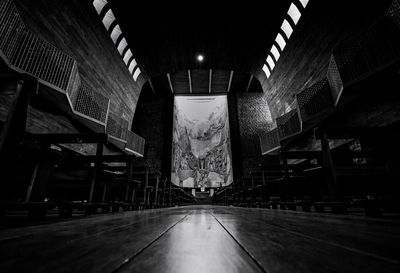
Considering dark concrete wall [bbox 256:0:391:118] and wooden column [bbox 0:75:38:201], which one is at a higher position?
dark concrete wall [bbox 256:0:391:118]

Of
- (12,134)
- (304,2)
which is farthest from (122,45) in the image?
(12,134)

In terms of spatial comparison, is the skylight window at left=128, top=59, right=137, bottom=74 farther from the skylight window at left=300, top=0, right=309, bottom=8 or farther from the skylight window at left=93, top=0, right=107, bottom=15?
the skylight window at left=300, top=0, right=309, bottom=8

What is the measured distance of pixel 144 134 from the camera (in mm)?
13883

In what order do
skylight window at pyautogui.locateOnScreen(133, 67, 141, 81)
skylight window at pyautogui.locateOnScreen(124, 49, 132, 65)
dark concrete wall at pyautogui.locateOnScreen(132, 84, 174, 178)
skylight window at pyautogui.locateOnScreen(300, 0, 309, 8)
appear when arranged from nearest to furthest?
skylight window at pyautogui.locateOnScreen(300, 0, 309, 8), skylight window at pyautogui.locateOnScreen(124, 49, 132, 65), skylight window at pyautogui.locateOnScreen(133, 67, 141, 81), dark concrete wall at pyautogui.locateOnScreen(132, 84, 174, 178)

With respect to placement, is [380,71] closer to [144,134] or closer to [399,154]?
[399,154]

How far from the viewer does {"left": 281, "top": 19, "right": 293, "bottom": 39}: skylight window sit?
29.1 feet

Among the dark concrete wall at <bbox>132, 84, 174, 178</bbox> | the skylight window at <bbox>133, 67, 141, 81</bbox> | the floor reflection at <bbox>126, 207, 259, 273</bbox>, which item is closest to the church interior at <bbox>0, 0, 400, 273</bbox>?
the floor reflection at <bbox>126, 207, 259, 273</bbox>

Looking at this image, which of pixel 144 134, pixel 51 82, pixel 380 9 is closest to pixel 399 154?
pixel 380 9

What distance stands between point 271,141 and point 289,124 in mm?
1971

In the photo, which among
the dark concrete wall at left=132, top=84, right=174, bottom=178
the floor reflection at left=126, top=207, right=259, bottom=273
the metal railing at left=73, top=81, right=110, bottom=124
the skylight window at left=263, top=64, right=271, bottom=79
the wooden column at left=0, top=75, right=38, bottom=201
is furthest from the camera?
the dark concrete wall at left=132, top=84, right=174, bottom=178

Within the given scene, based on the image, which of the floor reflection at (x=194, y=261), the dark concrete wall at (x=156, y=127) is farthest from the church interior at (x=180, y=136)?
the dark concrete wall at (x=156, y=127)

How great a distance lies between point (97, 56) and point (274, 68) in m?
9.12

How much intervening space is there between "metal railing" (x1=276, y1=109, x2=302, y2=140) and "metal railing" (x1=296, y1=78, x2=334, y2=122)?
0.56 metres

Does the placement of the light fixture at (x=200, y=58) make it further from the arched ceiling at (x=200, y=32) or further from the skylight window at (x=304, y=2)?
the skylight window at (x=304, y=2)
